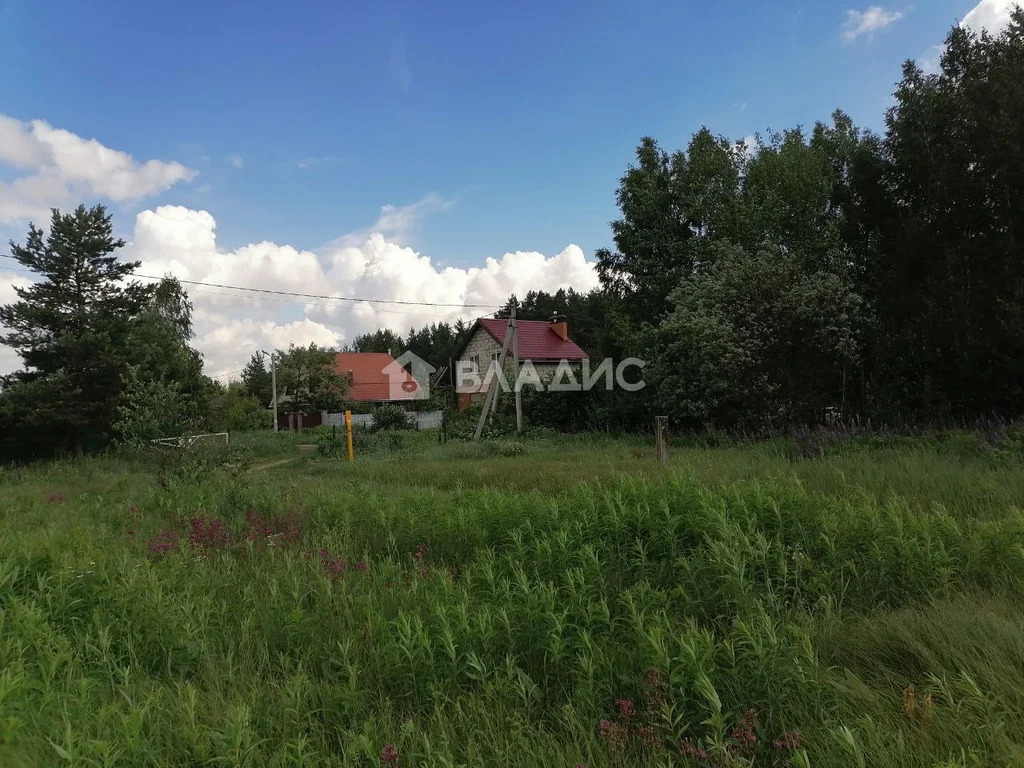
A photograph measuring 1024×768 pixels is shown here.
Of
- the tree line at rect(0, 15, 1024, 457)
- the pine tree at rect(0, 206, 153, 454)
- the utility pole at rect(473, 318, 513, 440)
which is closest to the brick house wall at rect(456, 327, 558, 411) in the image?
the utility pole at rect(473, 318, 513, 440)

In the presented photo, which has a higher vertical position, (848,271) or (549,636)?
(848,271)

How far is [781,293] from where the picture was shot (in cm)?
1518

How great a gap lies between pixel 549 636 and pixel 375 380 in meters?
53.7

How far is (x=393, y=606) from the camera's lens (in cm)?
383

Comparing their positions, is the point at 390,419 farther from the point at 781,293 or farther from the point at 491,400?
the point at 781,293

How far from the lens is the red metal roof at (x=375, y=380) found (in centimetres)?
5169

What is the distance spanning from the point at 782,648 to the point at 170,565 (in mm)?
4446

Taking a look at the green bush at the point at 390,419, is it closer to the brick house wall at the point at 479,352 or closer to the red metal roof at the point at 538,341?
the brick house wall at the point at 479,352

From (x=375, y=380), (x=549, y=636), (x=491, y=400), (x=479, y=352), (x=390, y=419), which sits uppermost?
(x=479, y=352)

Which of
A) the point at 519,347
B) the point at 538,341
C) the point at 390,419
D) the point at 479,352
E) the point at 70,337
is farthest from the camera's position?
the point at 479,352

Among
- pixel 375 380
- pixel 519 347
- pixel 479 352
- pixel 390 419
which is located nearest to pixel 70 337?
pixel 390 419

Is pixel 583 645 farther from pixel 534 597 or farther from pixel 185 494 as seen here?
pixel 185 494

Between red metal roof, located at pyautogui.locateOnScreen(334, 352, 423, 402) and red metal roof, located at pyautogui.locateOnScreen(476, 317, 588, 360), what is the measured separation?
14339mm

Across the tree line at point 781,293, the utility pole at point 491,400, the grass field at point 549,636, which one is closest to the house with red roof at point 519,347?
the utility pole at point 491,400
